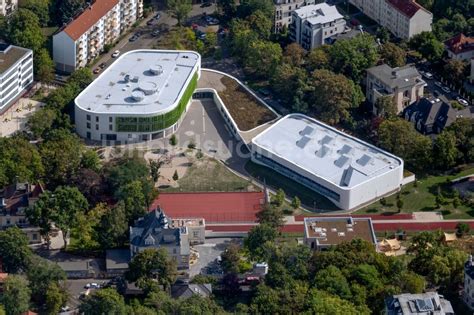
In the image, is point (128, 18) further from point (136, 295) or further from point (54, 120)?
point (136, 295)

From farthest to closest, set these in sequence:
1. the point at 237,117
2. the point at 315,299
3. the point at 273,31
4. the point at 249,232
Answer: the point at 273,31 < the point at 237,117 < the point at 249,232 < the point at 315,299

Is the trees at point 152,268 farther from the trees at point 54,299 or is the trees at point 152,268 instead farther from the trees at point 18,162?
the trees at point 18,162

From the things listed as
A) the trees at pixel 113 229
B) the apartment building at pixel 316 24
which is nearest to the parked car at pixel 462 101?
the apartment building at pixel 316 24

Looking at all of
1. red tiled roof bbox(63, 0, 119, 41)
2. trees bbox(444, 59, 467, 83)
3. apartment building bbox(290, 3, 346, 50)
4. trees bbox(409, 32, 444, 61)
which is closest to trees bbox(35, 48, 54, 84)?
red tiled roof bbox(63, 0, 119, 41)

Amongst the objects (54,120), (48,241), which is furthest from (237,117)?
(48,241)

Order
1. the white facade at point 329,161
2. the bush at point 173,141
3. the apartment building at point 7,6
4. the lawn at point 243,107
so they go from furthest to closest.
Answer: the apartment building at point 7,6
the lawn at point 243,107
the bush at point 173,141
the white facade at point 329,161

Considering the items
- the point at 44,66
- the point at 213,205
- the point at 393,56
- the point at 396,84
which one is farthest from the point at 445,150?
the point at 44,66

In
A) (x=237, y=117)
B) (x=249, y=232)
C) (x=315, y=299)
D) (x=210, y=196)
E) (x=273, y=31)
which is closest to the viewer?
(x=315, y=299)
